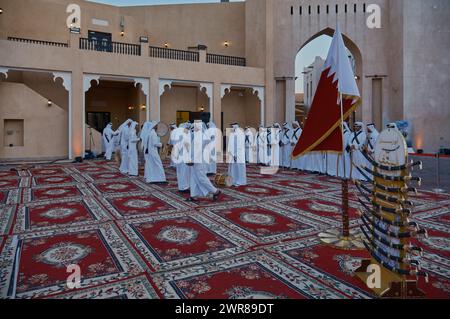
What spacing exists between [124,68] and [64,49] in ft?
7.27

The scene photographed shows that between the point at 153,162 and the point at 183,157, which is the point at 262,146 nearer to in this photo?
the point at 153,162

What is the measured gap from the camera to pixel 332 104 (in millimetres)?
3490

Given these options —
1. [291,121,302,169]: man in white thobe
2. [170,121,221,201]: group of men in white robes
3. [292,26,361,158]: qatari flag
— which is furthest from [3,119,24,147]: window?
[292,26,361,158]: qatari flag

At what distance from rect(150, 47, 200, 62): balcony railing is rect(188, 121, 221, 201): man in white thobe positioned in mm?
10046

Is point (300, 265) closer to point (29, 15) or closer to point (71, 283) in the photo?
point (71, 283)

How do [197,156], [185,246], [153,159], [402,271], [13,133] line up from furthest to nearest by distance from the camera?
[13,133] < [153,159] < [197,156] < [185,246] < [402,271]

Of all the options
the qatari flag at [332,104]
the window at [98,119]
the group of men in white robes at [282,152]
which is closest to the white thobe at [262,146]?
the group of men in white robes at [282,152]

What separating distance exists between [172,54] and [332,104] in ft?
41.1

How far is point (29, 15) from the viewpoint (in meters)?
15.4

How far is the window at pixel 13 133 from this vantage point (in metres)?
12.5

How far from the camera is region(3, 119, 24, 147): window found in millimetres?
12539

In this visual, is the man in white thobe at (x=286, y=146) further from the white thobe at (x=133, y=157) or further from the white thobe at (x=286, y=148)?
the white thobe at (x=133, y=157)

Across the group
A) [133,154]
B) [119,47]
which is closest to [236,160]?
[133,154]
